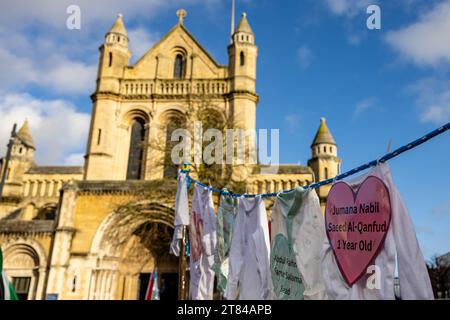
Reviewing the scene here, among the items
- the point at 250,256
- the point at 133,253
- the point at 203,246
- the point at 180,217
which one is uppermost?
the point at 133,253

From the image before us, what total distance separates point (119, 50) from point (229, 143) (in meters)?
12.2

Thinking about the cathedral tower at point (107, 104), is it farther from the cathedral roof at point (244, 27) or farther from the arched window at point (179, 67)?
the cathedral roof at point (244, 27)

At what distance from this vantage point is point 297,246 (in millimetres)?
4617

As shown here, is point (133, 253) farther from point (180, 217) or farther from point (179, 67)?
point (179, 67)

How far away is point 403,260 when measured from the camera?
10.3ft

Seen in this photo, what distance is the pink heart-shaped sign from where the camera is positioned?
344 cm

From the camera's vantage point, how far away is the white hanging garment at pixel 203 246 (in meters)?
6.99

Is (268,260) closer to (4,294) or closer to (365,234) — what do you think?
(365,234)

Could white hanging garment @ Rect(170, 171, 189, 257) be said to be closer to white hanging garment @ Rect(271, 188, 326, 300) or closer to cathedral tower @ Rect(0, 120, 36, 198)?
white hanging garment @ Rect(271, 188, 326, 300)

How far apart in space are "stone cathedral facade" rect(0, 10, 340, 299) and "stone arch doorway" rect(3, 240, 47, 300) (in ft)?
0.15

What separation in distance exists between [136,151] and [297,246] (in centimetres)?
2101

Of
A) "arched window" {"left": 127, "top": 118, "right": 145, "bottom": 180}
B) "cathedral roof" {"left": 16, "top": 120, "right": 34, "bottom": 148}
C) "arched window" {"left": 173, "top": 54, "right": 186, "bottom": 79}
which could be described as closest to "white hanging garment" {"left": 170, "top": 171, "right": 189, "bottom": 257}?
"arched window" {"left": 127, "top": 118, "right": 145, "bottom": 180}

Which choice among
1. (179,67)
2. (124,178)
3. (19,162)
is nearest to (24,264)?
(124,178)

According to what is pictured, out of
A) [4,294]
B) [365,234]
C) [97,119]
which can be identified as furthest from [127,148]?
[365,234]
